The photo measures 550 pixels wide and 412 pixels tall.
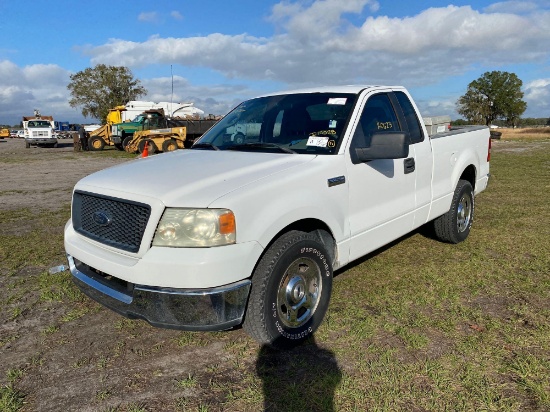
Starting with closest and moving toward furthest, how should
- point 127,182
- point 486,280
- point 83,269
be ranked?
point 127,182
point 83,269
point 486,280

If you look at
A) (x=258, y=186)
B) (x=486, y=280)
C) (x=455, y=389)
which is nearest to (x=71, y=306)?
(x=258, y=186)

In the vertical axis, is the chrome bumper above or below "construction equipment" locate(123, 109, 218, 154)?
below

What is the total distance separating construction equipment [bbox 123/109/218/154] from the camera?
22.6 m

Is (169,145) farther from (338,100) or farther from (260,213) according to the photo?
(260,213)

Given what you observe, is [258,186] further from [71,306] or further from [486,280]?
[486,280]

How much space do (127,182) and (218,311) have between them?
1097mm

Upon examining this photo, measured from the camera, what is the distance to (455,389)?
2.54 metres

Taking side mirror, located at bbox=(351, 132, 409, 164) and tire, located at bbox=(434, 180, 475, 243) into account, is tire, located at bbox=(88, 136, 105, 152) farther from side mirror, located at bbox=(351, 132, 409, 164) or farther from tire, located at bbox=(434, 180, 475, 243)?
side mirror, located at bbox=(351, 132, 409, 164)

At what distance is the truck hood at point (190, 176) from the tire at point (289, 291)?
51cm

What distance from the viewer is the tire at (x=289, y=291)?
9.00 feet

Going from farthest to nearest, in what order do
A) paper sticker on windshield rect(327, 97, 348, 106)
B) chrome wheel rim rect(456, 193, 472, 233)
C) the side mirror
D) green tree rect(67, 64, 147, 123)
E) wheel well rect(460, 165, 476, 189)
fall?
green tree rect(67, 64, 147, 123)
wheel well rect(460, 165, 476, 189)
chrome wheel rim rect(456, 193, 472, 233)
paper sticker on windshield rect(327, 97, 348, 106)
the side mirror

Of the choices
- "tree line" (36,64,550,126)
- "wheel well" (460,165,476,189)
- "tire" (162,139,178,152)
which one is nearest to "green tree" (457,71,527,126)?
"tree line" (36,64,550,126)

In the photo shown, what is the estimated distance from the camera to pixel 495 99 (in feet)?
230

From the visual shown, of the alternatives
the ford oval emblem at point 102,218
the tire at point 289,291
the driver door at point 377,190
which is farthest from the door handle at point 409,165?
the ford oval emblem at point 102,218
